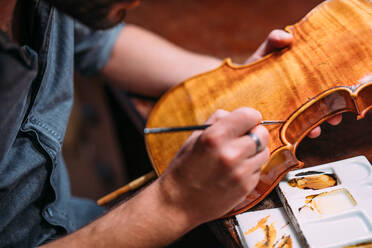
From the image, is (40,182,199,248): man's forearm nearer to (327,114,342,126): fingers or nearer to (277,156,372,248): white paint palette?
(277,156,372,248): white paint palette

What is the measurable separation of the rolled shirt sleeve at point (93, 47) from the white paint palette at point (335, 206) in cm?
61

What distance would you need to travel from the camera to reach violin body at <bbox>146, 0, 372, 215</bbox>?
592 millimetres

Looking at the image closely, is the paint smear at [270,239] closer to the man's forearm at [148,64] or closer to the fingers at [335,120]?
the fingers at [335,120]

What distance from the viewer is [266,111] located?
2.10ft

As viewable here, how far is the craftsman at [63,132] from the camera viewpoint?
492 millimetres

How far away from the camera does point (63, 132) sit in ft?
2.40

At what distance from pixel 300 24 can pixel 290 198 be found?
392 millimetres

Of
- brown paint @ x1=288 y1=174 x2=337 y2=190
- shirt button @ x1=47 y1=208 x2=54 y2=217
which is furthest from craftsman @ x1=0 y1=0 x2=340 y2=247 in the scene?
brown paint @ x1=288 y1=174 x2=337 y2=190

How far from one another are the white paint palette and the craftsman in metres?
0.09

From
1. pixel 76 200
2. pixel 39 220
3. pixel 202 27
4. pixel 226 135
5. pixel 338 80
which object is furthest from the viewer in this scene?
pixel 202 27

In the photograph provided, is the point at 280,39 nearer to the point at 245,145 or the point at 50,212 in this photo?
the point at 245,145

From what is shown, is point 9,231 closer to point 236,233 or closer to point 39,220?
point 39,220

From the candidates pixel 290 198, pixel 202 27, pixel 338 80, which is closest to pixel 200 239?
pixel 290 198

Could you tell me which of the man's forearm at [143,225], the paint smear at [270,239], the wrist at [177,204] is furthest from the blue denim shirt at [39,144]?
the paint smear at [270,239]
